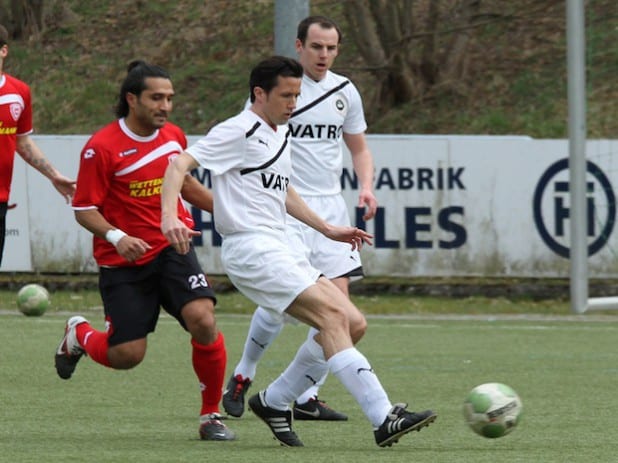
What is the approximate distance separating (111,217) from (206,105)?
1403 centimetres

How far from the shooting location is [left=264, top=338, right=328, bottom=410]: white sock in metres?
7.50

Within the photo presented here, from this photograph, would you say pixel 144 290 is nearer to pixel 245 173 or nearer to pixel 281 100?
pixel 245 173

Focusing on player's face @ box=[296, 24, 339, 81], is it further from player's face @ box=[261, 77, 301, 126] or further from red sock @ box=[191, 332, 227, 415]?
red sock @ box=[191, 332, 227, 415]

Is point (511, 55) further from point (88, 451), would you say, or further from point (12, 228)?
point (88, 451)

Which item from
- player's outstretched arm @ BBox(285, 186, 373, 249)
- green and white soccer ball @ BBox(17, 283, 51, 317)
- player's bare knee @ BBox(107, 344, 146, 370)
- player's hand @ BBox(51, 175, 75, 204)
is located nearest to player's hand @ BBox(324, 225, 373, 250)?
player's outstretched arm @ BBox(285, 186, 373, 249)

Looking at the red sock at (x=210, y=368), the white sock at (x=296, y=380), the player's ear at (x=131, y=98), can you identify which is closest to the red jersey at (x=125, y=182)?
the player's ear at (x=131, y=98)

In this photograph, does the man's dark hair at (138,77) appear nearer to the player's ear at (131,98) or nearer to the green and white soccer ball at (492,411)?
the player's ear at (131,98)

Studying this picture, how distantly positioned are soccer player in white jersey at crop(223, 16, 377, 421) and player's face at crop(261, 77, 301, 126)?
119cm

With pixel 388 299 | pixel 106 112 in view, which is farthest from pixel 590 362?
pixel 106 112

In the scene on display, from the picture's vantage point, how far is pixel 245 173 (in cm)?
717

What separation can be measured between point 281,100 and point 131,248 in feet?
3.13

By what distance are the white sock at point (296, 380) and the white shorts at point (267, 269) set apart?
605 millimetres

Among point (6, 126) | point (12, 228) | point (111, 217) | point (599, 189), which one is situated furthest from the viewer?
point (12, 228)

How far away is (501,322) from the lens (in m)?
14.1
